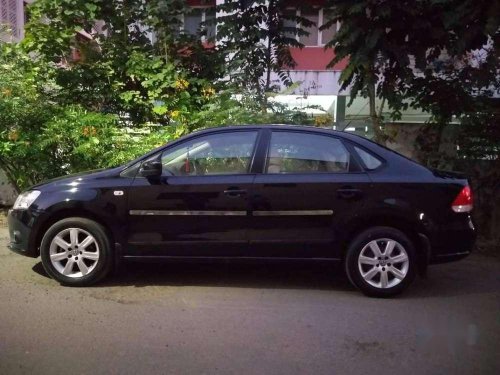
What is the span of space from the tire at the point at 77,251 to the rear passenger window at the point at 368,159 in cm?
255

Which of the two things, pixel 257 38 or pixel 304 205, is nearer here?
pixel 304 205

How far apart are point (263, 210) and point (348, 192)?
808 millimetres

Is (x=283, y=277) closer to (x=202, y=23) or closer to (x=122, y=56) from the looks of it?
(x=122, y=56)

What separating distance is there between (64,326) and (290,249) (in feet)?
6.86

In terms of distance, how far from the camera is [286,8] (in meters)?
9.27

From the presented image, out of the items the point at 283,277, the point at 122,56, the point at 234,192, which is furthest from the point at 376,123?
the point at 122,56

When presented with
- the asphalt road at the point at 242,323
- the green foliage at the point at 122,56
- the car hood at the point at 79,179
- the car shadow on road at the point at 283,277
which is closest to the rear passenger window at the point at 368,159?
the car shadow on road at the point at 283,277

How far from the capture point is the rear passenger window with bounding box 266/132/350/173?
17.4 feet

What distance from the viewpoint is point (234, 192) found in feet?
17.1

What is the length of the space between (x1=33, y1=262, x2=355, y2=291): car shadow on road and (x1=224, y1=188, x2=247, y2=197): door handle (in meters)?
0.69

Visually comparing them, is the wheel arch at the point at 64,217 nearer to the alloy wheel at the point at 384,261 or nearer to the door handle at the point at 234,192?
the door handle at the point at 234,192

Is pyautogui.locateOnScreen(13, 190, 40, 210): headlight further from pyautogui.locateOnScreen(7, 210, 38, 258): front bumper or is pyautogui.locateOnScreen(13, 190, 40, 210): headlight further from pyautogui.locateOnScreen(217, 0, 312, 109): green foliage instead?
pyautogui.locateOnScreen(217, 0, 312, 109): green foliage

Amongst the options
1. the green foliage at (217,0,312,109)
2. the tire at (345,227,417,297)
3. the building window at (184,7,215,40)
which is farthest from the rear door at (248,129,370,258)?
the building window at (184,7,215,40)

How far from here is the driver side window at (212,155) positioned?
5344mm
